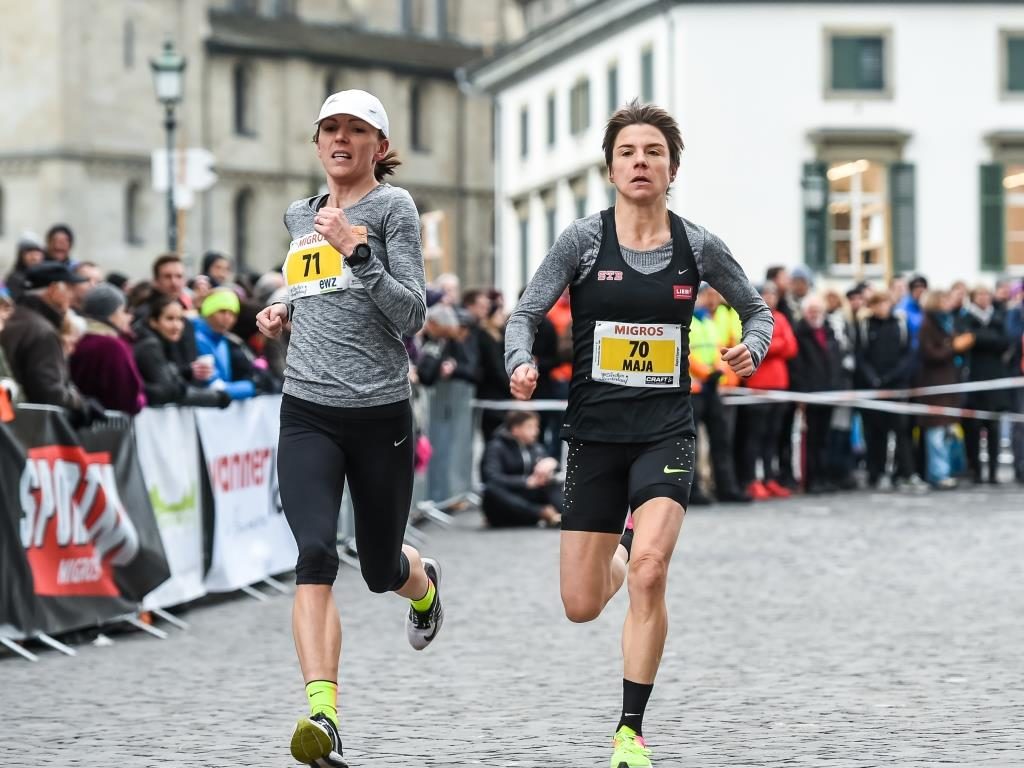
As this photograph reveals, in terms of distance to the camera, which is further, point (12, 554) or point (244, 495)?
point (244, 495)

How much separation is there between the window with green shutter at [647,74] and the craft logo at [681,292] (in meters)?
43.4

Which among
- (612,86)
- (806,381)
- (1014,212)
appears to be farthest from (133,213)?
(806,381)

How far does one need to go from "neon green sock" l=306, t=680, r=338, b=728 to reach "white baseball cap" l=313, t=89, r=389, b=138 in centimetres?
180

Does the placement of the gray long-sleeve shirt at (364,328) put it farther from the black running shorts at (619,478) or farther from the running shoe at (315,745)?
the running shoe at (315,745)

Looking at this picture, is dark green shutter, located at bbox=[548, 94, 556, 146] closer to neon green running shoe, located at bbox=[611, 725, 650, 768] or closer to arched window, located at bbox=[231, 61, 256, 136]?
arched window, located at bbox=[231, 61, 256, 136]

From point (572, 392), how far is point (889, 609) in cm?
554

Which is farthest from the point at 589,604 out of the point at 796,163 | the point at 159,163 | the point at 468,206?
the point at 468,206

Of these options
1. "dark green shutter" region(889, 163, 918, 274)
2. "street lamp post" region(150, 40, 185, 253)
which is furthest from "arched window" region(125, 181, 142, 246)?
"street lamp post" region(150, 40, 185, 253)

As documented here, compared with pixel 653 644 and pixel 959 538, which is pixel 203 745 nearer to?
pixel 653 644

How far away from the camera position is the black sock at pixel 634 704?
7.22m

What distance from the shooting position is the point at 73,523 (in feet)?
38.4

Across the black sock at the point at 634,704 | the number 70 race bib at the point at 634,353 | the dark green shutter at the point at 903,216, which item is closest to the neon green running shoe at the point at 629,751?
the black sock at the point at 634,704

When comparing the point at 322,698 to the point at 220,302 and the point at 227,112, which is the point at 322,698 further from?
the point at 227,112

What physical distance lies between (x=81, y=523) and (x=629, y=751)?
534cm
